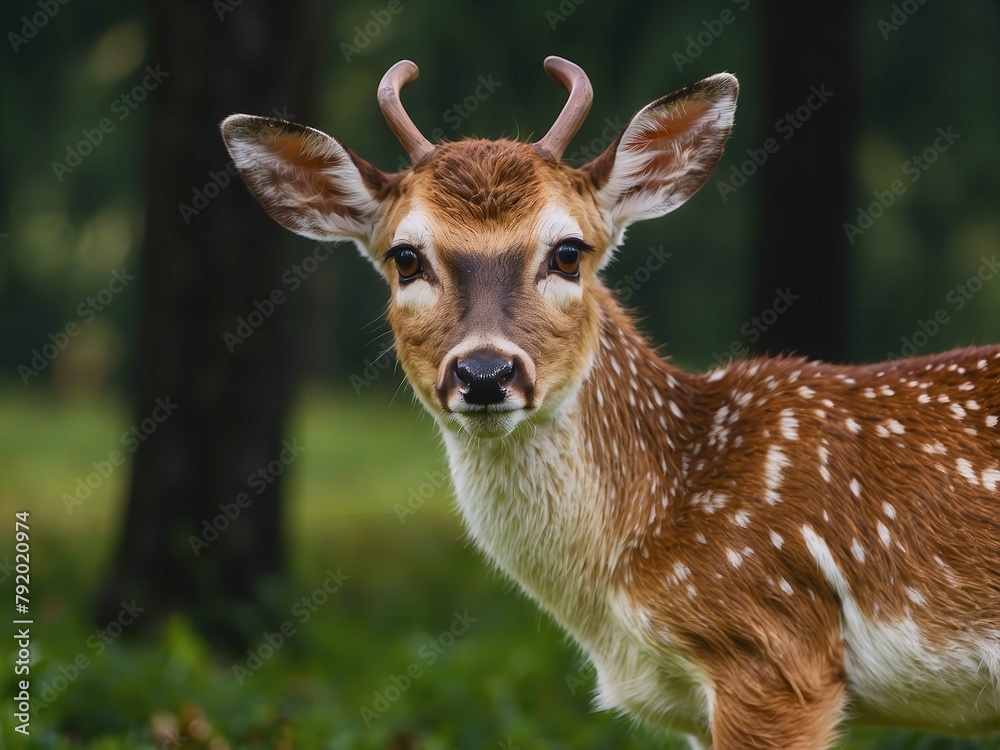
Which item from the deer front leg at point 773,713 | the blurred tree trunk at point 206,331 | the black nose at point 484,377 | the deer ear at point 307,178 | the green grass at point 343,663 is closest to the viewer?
the black nose at point 484,377

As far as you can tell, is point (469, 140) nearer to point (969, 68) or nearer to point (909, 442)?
point (909, 442)

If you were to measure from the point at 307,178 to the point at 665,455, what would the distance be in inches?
79.8

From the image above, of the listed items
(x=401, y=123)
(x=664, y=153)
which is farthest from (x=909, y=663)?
(x=401, y=123)

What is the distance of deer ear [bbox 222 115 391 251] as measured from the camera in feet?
17.6

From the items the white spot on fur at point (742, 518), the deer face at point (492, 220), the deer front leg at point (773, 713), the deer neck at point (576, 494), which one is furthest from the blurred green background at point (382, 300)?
the deer front leg at point (773, 713)

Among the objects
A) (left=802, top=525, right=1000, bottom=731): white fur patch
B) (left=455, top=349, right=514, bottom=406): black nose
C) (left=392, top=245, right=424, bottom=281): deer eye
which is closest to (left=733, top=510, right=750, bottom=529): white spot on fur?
(left=802, top=525, right=1000, bottom=731): white fur patch

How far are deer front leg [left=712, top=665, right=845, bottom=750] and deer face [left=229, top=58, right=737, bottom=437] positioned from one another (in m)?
1.35

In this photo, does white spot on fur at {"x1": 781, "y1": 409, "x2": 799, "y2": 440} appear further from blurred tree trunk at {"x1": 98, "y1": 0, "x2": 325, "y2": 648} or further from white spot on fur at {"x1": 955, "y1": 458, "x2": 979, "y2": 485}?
blurred tree trunk at {"x1": 98, "y1": 0, "x2": 325, "y2": 648}

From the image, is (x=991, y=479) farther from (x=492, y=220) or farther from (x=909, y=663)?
(x=492, y=220)

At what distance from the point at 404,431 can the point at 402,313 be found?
1647 cm

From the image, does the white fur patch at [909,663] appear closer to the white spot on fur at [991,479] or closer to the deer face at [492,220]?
the white spot on fur at [991,479]

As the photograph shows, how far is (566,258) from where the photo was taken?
509cm

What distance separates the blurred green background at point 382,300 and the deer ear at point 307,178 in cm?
96

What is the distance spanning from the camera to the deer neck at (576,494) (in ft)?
16.9
